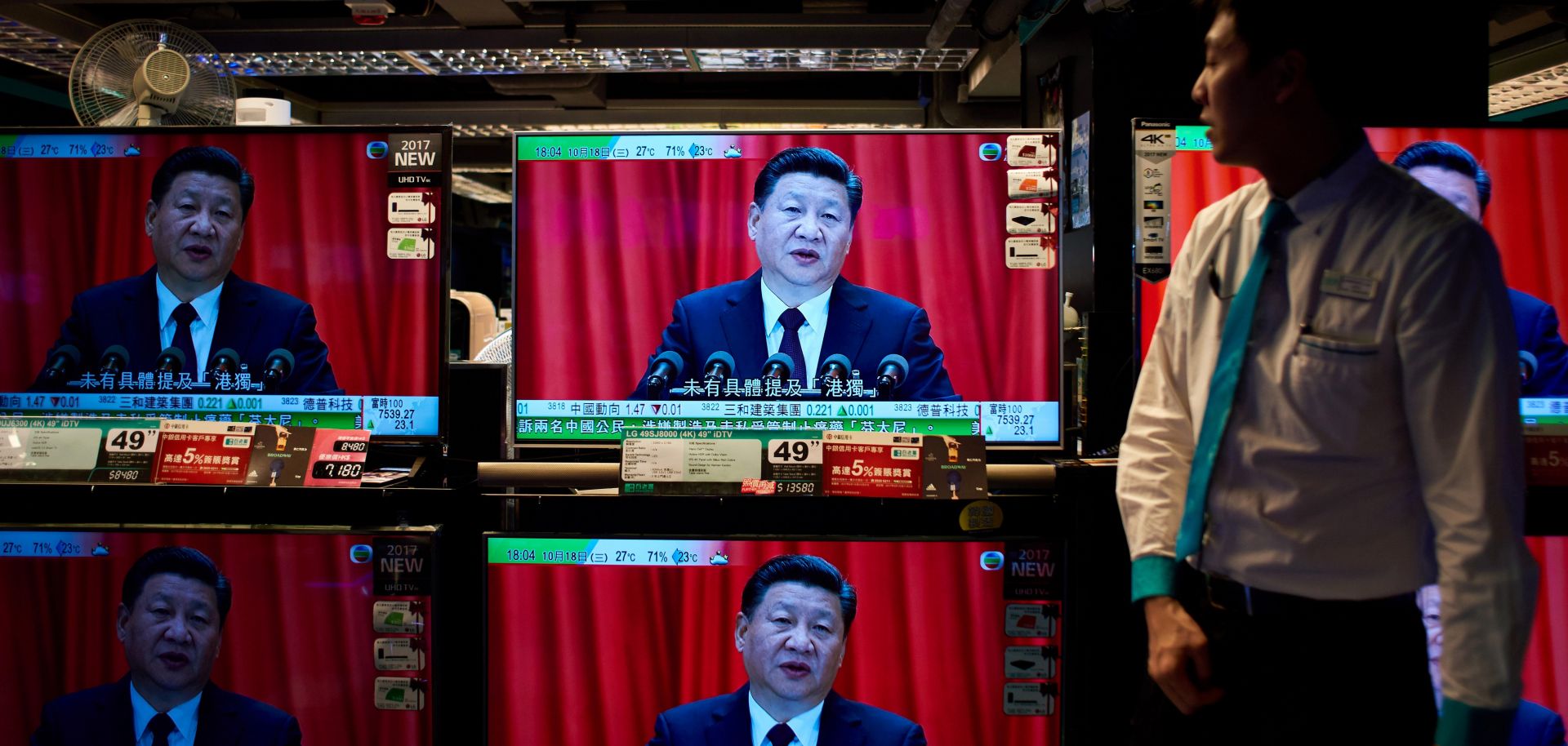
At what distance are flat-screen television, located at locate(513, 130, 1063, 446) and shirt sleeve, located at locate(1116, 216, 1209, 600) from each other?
63cm

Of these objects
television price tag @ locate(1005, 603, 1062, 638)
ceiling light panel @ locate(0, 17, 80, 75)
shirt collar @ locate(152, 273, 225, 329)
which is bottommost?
television price tag @ locate(1005, 603, 1062, 638)

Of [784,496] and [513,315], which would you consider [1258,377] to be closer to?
[784,496]

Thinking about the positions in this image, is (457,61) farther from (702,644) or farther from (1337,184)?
(1337,184)

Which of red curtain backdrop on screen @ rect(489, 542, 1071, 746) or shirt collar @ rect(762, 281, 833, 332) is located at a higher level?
shirt collar @ rect(762, 281, 833, 332)

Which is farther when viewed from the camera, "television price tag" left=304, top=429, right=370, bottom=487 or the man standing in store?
"television price tag" left=304, top=429, right=370, bottom=487

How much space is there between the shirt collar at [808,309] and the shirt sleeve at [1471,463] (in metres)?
1.19

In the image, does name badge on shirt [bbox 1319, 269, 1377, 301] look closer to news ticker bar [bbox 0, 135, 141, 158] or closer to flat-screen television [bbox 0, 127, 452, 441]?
flat-screen television [bbox 0, 127, 452, 441]

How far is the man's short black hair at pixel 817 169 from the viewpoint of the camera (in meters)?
2.28

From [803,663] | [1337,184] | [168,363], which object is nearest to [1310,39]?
[1337,184]

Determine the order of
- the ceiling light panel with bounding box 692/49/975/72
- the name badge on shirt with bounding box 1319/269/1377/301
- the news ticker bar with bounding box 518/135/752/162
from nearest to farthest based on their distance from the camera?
1. the name badge on shirt with bounding box 1319/269/1377/301
2. the news ticker bar with bounding box 518/135/752/162
3. the ceiling light panel with bounding box 692/49/975/72

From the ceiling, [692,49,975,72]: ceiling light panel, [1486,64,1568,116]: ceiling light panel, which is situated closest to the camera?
the ceiling

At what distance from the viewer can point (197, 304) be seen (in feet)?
7.66

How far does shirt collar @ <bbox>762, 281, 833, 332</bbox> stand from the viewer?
2.27 meters

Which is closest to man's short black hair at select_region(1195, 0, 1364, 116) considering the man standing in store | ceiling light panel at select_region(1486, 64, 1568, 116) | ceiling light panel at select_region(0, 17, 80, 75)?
the man standing in store
